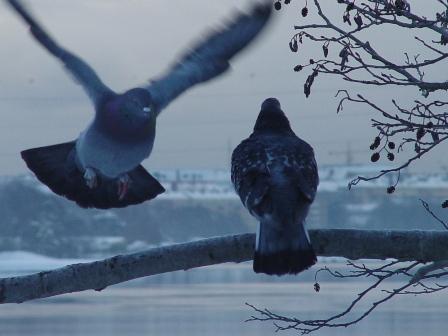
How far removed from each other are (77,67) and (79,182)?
109 cm

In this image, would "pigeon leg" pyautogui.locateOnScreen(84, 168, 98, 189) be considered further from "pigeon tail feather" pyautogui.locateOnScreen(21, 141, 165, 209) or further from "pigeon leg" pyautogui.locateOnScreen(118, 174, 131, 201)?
"pigeon leg" pyautogui.locateOnScreen(118, 174, 131, 201)

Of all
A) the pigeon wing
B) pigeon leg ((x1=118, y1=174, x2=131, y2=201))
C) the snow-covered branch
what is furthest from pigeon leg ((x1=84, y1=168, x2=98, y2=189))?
the snow-covered branch

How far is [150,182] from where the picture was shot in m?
12.3

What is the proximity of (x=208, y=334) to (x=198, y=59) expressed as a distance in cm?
6135

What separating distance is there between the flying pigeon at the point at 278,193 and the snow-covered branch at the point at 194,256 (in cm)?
14

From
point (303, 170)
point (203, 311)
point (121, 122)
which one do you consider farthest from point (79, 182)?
point (203, 311)

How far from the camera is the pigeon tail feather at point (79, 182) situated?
12114mm

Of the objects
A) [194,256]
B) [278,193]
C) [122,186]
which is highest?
[122,186]

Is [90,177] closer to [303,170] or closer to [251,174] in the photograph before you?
[251,174]

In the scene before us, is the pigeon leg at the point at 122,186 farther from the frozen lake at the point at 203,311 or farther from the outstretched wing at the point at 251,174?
the frozen lake at the point at 203,311

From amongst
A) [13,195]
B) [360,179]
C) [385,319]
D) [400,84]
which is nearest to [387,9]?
[400,84]

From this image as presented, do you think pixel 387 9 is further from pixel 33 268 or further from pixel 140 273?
pixel 33 268

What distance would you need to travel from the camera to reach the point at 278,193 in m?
9.40

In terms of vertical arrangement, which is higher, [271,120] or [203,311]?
[203,311]
